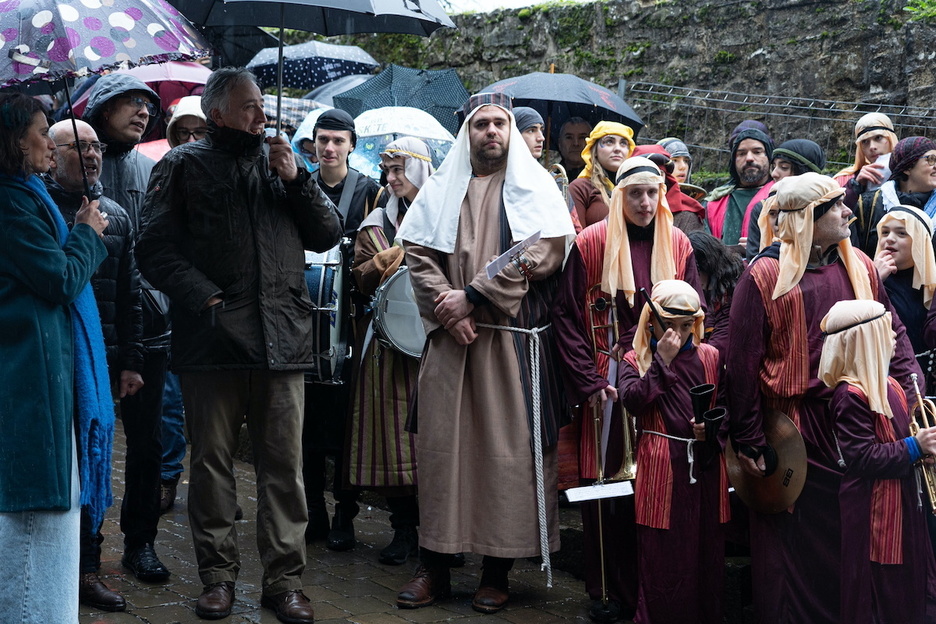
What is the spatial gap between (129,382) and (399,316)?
1347mm

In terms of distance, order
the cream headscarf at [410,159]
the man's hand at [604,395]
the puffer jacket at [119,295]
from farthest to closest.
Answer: the cream headscarf at [410,159] → the puffer jacket at [119,295] → the man's hand at [604,395]


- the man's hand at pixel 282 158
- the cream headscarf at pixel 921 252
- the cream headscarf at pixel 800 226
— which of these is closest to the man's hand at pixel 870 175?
the cream headscarf at pixel 921 252

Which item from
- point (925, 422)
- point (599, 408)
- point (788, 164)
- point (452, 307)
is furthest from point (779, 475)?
point (788, 164)

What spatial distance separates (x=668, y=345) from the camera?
15.2ft

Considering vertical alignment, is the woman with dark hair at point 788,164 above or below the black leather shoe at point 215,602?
above

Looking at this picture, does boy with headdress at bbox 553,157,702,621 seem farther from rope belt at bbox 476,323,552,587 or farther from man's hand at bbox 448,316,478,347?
man's hand at bbox 448,316,478,347

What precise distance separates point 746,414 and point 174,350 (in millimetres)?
2396

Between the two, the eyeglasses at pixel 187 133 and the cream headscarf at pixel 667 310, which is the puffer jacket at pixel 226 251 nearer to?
the cream headscarf at pixel 667 310

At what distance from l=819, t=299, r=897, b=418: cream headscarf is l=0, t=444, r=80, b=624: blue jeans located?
288 centimetres

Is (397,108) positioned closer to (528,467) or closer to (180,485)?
(180,485)

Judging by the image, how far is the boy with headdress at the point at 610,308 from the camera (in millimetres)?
4930

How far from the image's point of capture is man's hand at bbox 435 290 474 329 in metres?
4.91

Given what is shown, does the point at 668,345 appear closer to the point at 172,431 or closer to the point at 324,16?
the point at 324,16

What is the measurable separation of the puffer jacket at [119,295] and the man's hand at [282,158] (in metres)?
0.88
